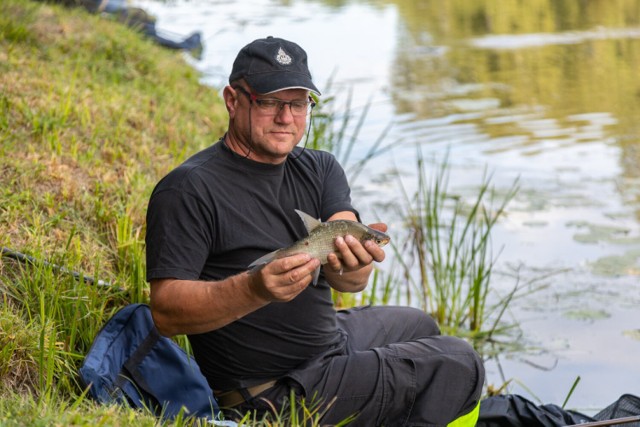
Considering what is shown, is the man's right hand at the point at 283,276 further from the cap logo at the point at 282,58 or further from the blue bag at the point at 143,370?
the cap logo at the point at 282,58

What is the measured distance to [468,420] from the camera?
11.0 ft

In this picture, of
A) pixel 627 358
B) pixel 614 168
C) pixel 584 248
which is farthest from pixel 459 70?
pixel 627 358

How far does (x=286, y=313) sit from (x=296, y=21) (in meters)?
13.5

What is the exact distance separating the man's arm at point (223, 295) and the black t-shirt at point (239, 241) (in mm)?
83

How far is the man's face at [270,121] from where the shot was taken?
10.2 feet

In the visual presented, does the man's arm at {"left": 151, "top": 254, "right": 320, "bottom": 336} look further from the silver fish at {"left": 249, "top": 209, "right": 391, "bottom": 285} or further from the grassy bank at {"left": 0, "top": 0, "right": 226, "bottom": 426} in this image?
the grassy bank at {"left": 0, "top": 0, "right": 226, "bottom": 426}

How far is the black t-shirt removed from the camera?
9.90 feet

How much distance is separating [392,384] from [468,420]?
34 centimetres

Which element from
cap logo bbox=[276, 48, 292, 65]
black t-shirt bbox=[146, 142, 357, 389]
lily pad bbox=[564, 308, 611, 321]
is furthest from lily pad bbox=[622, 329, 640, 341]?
cap logo bbox=[276, 48, 292, 65]

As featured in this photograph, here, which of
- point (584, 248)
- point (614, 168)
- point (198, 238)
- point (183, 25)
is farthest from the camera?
point (183, 25)

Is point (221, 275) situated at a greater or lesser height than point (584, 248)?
greater

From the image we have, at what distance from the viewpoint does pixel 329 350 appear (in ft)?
10.7

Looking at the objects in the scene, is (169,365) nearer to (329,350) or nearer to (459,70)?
(329,350)

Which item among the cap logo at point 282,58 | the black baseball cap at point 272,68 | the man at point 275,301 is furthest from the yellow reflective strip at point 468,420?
the cap logo at point 282,58
